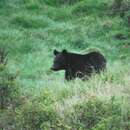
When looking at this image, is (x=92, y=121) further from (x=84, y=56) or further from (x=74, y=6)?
(x=74, y=6)

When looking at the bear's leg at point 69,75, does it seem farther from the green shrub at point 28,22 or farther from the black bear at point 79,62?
the green shrub at point 28,22

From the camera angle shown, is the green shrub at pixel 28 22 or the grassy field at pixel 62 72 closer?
the grassy field at pixel 62 72

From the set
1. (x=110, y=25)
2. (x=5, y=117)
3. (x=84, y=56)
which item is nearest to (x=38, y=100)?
(x=5, y=117)

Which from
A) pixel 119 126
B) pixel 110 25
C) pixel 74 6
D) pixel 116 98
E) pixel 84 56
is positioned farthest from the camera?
pixel 74 6

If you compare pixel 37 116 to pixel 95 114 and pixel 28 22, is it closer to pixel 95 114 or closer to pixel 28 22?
pixel 95 114

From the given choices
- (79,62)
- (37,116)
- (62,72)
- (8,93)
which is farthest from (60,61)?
(37,116)

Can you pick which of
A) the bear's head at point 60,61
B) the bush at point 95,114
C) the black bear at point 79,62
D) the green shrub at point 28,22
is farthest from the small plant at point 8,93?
the green shrub at point 28,22

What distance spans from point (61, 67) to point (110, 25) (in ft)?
21.1

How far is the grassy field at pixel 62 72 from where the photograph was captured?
7516mm

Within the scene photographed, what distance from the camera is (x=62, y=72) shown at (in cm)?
1349

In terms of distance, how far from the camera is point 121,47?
53.9ft

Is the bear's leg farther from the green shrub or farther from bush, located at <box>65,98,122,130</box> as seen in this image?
the green shrub

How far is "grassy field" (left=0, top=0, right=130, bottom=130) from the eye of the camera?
296 inches

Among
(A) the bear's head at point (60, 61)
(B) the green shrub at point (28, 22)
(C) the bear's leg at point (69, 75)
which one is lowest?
(C) the bear's leg at point (69, 75)
